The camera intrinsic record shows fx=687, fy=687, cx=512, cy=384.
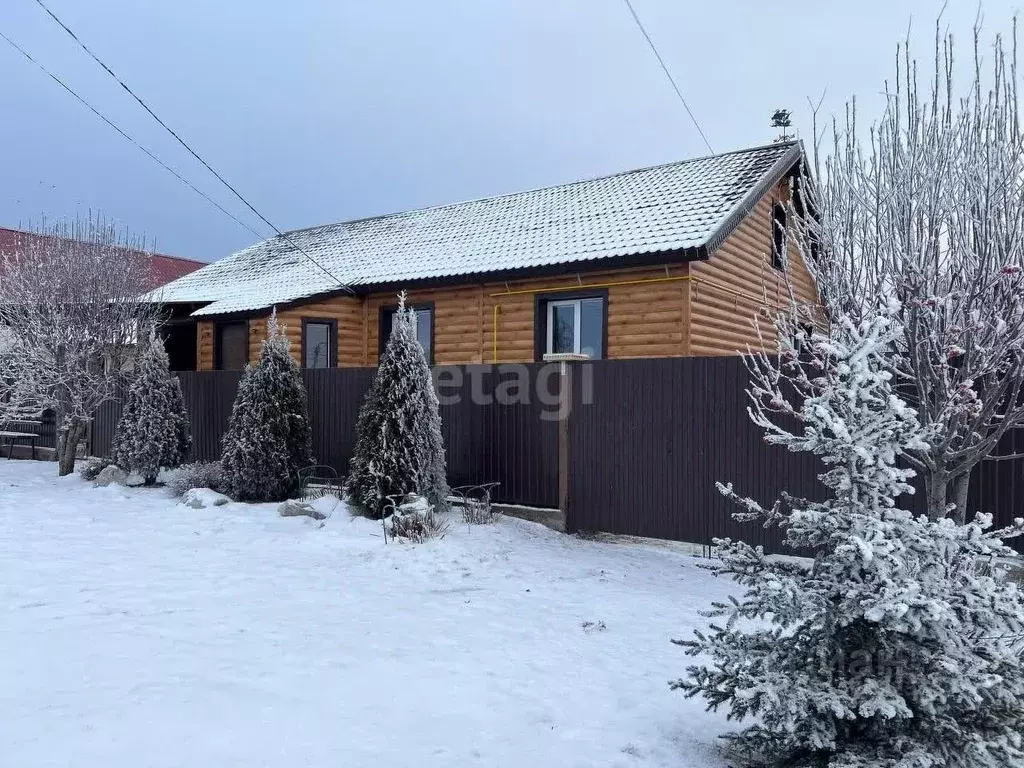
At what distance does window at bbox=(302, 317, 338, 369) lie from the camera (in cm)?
1319

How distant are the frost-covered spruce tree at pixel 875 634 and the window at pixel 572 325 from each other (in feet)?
26.1

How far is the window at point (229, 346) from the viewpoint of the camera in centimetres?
1446

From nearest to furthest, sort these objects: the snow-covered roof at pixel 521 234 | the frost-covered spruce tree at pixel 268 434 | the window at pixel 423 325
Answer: the frost-covered spruce tree at pixel 268 434 < the snow-covered roof at pixel 521 234 < the window at pixel 423 325

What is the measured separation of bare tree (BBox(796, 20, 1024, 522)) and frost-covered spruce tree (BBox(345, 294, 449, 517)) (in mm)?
4503

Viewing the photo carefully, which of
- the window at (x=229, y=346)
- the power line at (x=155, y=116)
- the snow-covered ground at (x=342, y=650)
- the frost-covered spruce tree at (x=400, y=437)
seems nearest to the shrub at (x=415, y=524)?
the snow-covered ground at (x=342, y=650)

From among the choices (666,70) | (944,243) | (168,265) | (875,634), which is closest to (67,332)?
(666,70)

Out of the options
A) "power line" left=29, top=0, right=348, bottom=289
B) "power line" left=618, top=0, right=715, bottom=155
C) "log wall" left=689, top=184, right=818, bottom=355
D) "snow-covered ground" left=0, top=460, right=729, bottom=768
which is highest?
"power line" left=618, top=0, right=715, bottom=155

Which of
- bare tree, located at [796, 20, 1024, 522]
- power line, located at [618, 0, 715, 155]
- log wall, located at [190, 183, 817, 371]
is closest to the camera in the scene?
bare tree, located at [796, 20, 1024, 522]

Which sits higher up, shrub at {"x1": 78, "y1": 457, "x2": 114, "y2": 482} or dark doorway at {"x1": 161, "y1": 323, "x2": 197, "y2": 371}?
dark doorway at {"x1": 161, "y1": 323, "x2": 197, "y2": 371}

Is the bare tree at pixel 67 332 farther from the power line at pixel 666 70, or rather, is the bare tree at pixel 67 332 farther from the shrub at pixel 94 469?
the power line at pixel 666 70

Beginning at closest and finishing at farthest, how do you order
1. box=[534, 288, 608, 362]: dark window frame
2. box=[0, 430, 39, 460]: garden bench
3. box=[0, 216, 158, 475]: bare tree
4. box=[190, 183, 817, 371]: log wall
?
box=[190, 183, 817, 371]: log wall → box=[534, 288, 608, 362]: dark window frame → box=[0, 216, 158, 475]: bare tree → box=[0, 430, 39, 460]: garden bench

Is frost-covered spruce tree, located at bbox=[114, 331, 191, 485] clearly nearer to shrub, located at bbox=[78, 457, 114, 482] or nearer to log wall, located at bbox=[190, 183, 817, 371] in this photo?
shrub, located at bbox=[78, 457, 114, 482]

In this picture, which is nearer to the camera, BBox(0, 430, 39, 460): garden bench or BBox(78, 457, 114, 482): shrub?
BBox(78, 457, 114, 482): shrub

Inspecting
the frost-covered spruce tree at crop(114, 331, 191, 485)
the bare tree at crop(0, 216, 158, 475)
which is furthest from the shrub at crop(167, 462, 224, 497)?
the bare tree at crop(0, 216, 158, 475)
